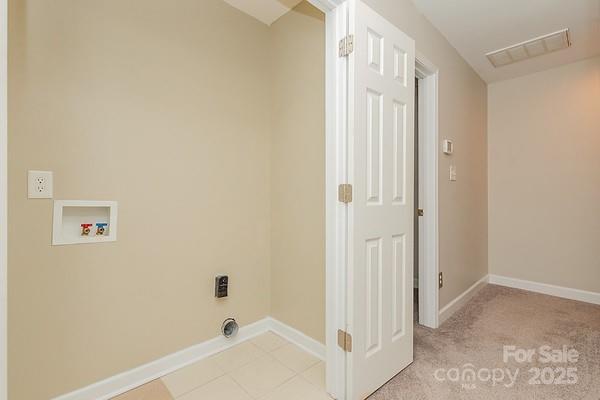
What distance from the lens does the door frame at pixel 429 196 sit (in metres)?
2.34

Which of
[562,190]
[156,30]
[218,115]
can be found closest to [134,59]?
[156,30]

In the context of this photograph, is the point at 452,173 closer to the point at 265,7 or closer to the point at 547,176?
the point at 547,176

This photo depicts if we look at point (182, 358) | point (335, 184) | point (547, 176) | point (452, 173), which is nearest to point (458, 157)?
point (452, 173)

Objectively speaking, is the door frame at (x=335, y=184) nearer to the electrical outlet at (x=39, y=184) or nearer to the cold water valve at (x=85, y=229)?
the cold water valve at (x=85, y=229)

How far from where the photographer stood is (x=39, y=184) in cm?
135

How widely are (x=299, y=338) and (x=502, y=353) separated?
4.52ft

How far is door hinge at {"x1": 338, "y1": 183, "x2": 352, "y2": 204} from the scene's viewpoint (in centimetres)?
146

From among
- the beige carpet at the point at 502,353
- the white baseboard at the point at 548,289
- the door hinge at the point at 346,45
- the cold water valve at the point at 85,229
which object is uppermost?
the door hinge at the point at 346,45

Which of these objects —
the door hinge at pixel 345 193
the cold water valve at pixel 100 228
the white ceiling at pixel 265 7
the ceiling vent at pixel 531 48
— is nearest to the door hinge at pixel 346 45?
the door hinge at pixel 345 193

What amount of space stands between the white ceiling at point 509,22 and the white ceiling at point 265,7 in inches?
37.0

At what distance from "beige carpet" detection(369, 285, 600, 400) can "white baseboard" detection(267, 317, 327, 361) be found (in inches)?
18.3

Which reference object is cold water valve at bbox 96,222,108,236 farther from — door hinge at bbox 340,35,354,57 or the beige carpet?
the beige carpet

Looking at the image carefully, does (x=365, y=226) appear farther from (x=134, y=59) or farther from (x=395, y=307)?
(x=134, y=59)

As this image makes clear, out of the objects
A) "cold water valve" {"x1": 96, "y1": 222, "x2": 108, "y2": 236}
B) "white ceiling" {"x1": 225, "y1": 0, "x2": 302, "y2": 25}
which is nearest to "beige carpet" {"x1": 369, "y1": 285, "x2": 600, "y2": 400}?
"cold water valve" {"x1": 96, "y1": 222, "x2": 108, "y2": 236}
